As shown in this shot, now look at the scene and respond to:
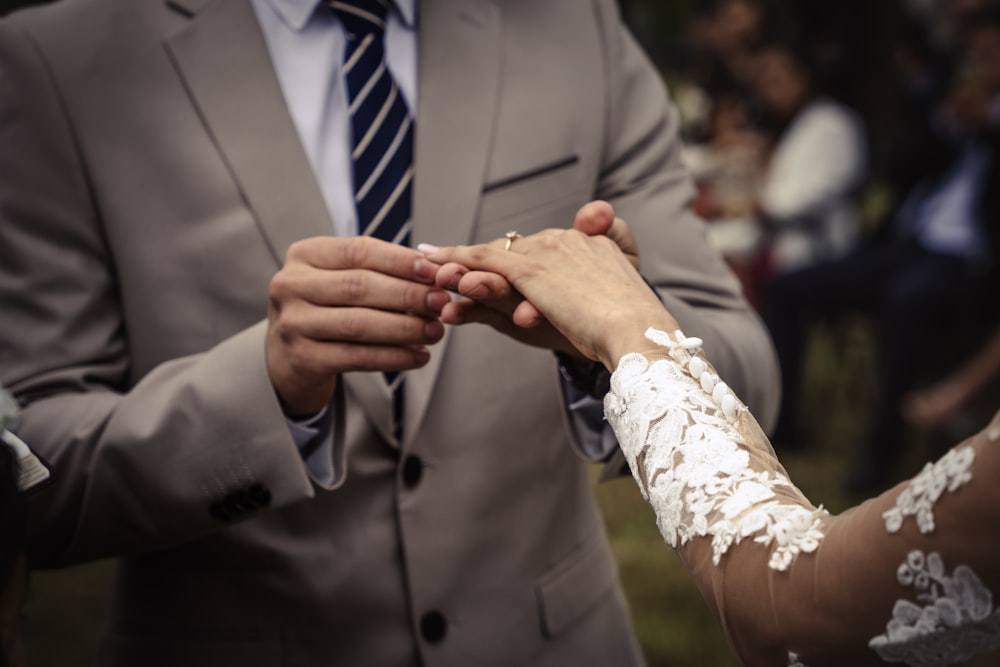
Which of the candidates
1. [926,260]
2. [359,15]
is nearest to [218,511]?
[359,15]

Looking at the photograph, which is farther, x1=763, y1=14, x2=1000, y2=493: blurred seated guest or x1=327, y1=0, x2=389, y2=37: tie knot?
x1=763, y1=14, x2=1000, y2=493: blurred seated guest

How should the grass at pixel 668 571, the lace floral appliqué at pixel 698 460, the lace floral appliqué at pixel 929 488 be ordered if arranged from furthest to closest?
1. the grass at pixel 668 571
2. the lace floral appliqué at pixel 698 460
3. the lace floral appliqué at pixel 929 488

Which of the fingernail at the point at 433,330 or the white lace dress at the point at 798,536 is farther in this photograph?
the fingernail at the point at 433,330

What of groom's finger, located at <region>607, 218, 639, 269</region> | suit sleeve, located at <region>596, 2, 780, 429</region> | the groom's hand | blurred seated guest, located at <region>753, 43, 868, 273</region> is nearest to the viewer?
the groom's hand

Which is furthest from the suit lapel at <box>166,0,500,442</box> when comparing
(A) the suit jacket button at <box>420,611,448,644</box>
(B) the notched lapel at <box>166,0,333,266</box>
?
(A) the suit jacket button at <box>420,611,448,644</box>

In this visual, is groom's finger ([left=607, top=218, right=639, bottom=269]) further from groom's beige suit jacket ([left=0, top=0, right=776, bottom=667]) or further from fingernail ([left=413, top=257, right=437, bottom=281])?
fingernail ([left=413, top=257, right=437, bottom=281])

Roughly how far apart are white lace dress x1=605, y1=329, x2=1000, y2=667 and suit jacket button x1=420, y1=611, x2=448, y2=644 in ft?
1.99

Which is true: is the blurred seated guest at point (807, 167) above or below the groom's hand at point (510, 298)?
below

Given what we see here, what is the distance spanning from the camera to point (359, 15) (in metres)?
1.84

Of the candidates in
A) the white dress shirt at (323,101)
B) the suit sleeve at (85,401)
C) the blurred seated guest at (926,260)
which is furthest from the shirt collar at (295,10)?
the blurred seated guest at (926,260)

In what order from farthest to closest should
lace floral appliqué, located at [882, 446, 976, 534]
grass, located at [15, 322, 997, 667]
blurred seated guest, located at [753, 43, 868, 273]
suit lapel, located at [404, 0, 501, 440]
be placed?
blurred seated guest, located at [753, 43, 868, 273], grass, located at [15, 322, 997, 667], suit lapel, located at [404, 0, 501, 440], lace floral appliqué, located at [882, 446, 976, 534]

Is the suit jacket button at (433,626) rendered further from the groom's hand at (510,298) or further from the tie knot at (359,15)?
the tie knot at (359,15)

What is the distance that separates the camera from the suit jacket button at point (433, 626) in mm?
1731

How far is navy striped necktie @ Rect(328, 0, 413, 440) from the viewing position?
178 centimetres
